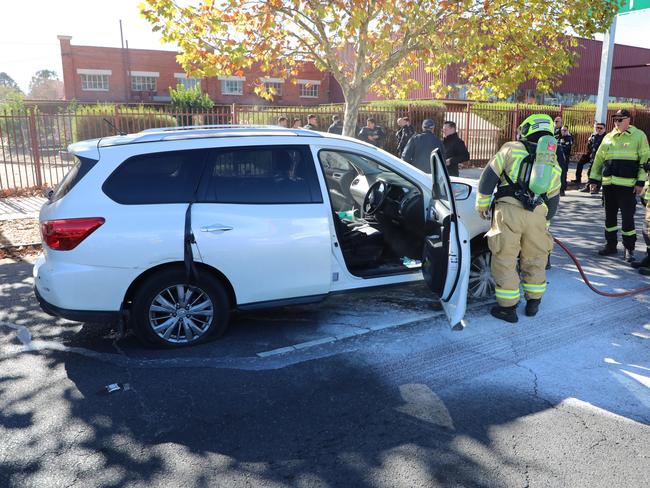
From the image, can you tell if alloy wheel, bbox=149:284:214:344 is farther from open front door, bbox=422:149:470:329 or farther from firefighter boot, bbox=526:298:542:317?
firefighter boot, bbox=526:298:542:317

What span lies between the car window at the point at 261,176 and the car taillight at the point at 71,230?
809 mm

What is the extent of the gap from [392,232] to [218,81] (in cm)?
3677

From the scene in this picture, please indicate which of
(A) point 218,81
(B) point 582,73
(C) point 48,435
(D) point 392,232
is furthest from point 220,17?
(B) point 582,73

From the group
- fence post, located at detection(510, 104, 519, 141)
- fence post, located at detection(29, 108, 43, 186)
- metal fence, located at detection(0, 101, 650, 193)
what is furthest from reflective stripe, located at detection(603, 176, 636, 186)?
fence post, located at detection(510, 104, 519, 141)

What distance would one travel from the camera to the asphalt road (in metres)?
2.93

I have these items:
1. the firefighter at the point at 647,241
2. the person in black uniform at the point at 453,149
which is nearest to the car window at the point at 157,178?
the firefighter at the point at 647,241

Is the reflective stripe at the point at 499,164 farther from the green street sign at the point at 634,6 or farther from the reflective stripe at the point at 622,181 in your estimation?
the green street sign at the point at 634,6

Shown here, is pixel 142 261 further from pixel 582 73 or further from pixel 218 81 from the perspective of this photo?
pixel 582 73

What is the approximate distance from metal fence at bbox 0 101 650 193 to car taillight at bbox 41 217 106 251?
29.4 ft

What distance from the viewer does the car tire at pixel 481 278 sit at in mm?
5391

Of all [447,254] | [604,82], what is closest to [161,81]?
[604,82]

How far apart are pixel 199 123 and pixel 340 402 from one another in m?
12.6

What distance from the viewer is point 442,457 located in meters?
3.02

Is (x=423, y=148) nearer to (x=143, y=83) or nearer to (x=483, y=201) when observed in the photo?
(x=483, y=201)
